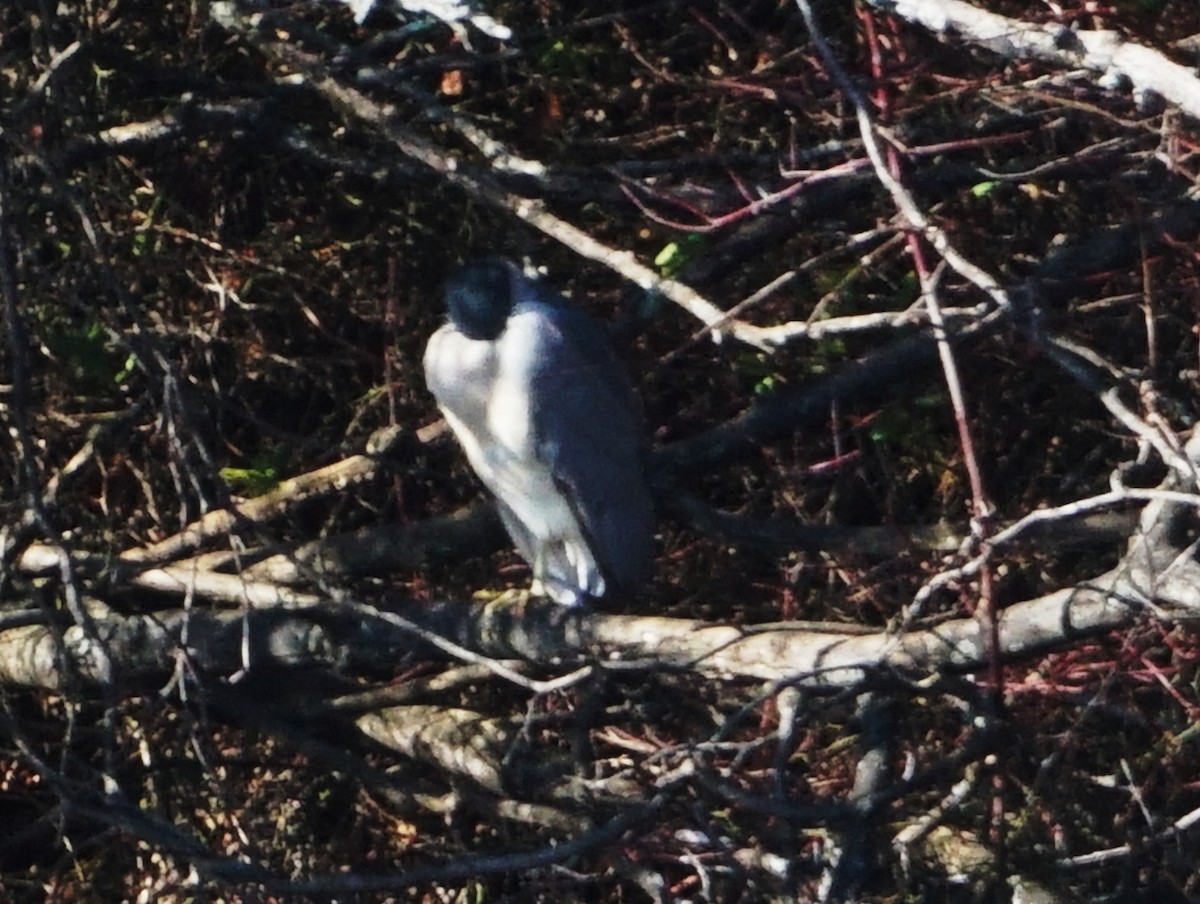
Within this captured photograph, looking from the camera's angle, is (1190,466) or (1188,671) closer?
(1190,466)

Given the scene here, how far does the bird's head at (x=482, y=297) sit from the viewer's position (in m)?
2.58

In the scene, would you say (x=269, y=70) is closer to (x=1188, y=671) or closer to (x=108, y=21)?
(x=108, y=21)

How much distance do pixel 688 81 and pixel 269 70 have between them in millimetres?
710

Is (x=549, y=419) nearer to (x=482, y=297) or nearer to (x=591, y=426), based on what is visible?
(x=591, y=426)

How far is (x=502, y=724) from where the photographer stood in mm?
2682

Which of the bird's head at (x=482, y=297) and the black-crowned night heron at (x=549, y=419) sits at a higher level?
the bird's head at (x=482, y=297)

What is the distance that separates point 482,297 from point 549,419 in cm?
21

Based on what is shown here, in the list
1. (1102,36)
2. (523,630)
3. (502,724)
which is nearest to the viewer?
(1102,36)

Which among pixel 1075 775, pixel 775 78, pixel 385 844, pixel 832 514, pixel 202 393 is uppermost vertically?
pixel 775 78

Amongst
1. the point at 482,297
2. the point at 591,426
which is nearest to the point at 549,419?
the point at 591,426

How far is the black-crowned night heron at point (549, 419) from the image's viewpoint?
2.62 metres

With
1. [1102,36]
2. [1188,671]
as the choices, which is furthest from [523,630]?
[1102,36]

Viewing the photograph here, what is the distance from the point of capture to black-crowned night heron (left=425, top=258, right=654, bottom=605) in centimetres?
262

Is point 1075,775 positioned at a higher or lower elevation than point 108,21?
lower
